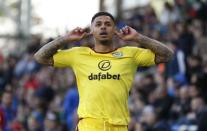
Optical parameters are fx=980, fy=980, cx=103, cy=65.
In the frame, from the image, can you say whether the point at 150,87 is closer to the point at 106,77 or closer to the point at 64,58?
the point at 64,58

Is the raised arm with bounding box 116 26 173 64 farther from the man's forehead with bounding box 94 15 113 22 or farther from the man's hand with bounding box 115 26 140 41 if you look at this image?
the man's forehead with bounding box 94 15 113 22

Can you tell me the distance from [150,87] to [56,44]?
8026 millimetres

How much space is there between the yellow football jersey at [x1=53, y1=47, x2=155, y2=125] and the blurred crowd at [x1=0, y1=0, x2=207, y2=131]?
3.12 metres

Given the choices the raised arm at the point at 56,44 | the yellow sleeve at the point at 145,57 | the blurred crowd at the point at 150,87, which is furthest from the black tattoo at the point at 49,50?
the blurred crowd at the point at 150,87

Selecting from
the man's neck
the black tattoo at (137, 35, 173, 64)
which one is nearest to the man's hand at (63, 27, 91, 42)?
the man's neck

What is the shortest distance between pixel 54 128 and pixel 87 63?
6.92 metres

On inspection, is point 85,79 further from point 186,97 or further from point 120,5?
point 120,5

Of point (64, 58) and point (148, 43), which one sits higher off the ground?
point (148, 43)

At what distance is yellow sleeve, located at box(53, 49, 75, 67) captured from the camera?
40.3 feet

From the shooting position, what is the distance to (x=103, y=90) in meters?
11.9

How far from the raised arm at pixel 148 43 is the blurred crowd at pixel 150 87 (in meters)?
3.57

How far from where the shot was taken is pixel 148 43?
1213cm

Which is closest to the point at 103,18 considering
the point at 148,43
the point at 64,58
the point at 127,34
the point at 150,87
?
the point at 127,34

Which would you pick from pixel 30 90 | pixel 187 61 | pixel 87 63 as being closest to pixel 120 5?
pixel 30 90
